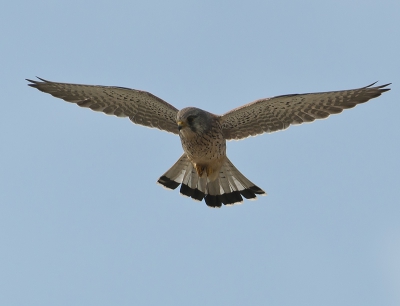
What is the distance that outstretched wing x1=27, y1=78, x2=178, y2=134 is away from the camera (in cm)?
1150

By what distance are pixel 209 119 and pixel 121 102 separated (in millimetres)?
1573

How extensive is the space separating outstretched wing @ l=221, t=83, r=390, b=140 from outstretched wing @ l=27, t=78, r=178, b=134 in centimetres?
99

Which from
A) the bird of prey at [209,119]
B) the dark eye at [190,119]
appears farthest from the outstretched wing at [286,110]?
the dark eye at [190,119]

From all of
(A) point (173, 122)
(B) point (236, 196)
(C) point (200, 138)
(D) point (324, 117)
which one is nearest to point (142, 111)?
(A) point (173, 122)

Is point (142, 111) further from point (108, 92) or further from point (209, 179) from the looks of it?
point (209, 179)

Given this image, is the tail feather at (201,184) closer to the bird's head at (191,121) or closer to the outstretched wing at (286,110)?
the outstretched wing at (286,110)

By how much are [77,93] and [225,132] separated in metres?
2.44

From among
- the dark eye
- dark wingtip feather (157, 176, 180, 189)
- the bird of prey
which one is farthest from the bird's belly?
dark wingtip feather (157, 176, 180, 189)

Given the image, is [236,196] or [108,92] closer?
[108,92]

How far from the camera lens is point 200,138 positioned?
11109 mm

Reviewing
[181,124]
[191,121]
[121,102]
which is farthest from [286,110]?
[121,102]

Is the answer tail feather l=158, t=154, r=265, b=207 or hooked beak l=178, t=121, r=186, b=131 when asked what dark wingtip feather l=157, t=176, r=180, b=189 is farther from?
hooked beak l=178, t=121, r=186, b=131

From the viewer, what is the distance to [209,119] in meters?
11.2

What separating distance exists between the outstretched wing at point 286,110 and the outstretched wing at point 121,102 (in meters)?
0.99
